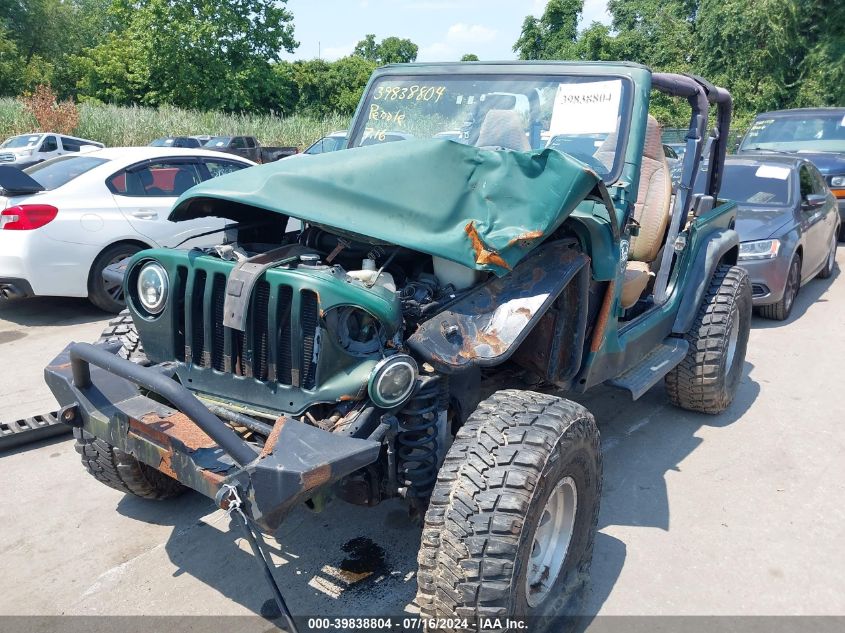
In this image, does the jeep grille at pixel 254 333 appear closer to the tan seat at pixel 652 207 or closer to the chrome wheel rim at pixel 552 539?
the chrome wheel rim at pixel 552 539

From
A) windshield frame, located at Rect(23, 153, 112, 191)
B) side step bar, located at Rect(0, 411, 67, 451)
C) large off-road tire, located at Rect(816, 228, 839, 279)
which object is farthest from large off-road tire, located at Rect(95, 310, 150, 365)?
large off-road tire, located at Rect(816, 228, 839, 279)

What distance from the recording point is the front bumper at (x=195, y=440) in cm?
220

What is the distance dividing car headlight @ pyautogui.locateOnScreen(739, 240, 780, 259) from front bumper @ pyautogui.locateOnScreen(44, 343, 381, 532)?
5735mm

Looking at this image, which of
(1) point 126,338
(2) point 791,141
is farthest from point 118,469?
(2) point 791,141

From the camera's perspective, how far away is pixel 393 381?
2.56 meters

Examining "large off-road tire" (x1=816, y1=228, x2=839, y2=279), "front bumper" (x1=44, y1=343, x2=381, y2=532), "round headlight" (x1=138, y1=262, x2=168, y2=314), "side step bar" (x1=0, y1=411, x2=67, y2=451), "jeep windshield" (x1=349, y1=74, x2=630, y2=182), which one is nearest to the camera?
"front bumper" (x1=44, y1=343, x2=381, y2=532)

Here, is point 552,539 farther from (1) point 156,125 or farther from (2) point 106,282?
(1) point 156,125

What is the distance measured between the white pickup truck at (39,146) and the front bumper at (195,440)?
18706 millimetres

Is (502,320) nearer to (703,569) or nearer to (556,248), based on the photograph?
(556,248)

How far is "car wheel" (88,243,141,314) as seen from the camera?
700 centimetres

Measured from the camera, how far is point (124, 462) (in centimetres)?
336

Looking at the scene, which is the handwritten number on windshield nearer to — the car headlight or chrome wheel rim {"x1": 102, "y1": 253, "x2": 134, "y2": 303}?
chrome wheel rim {"x1": 102, "y1": 253, "x2": 134, "y2": 303}

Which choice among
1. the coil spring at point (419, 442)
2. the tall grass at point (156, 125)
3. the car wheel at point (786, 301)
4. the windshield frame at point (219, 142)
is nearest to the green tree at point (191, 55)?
the tall grass at point (156, 125)

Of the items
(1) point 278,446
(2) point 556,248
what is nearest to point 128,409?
(1) point 278,446
